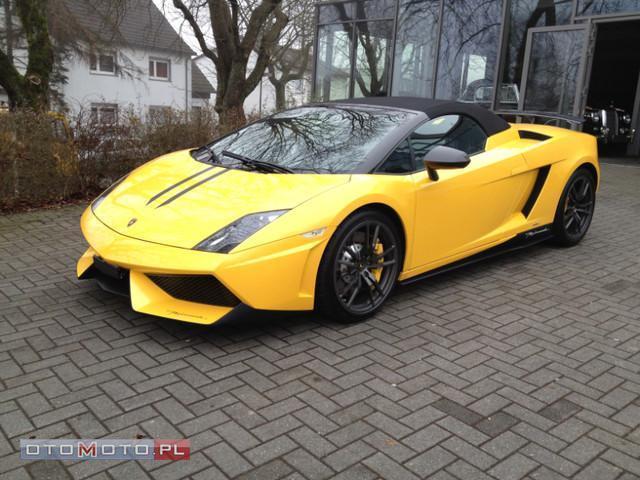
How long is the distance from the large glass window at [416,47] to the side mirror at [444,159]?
11.4 m

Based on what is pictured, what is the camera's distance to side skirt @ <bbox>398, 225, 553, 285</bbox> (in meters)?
4.25

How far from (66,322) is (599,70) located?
60.4 ft

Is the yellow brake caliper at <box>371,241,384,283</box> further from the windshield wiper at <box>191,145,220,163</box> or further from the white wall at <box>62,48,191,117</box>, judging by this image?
the white wall at <box>62,48,191,117</box>

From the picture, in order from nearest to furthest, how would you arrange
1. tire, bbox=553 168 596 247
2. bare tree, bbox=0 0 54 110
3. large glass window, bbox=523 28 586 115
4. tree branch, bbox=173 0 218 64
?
tire, bbox=553 168 596 247 → bare tree, bbox=0 0 54 110 → large glass window, bbox=523 28 586 115 → tree branch, bbox=173 0 218 64

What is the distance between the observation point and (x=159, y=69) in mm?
41750

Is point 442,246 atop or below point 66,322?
atop

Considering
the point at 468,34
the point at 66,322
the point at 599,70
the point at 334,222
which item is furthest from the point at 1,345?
the point at 599,70

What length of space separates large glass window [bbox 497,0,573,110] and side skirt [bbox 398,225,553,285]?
859cm

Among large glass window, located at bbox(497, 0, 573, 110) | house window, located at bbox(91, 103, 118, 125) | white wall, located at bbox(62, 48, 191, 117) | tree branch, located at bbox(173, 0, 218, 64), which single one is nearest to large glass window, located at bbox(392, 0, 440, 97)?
large glass window, located at bbox(497, 0, 573, 110)

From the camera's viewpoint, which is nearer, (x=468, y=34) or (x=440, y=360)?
(x=440, y=360)

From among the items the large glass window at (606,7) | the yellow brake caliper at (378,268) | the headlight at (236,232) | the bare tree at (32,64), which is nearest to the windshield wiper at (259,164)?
the headlight at (236,232)

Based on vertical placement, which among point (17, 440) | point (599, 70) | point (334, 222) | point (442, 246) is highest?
point (599, 70)

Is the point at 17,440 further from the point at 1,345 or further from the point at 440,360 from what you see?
the point at 440,360

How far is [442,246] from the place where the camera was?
421 cm
